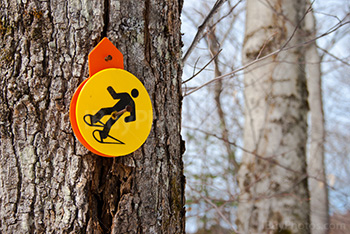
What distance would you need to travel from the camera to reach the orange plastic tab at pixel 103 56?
83 cm

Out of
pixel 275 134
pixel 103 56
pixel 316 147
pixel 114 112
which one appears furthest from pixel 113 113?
pixel 316 147

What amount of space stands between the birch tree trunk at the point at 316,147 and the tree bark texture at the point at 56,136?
2.72m

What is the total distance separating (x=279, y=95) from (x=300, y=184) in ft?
2.91

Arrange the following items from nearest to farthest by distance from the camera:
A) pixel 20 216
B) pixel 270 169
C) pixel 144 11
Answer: pixel 20 216 → pixel 144 11 → pixel 270 169

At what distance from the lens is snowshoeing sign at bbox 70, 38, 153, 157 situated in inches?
30.9

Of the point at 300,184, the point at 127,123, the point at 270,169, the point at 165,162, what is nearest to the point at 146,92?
the point at 127,123

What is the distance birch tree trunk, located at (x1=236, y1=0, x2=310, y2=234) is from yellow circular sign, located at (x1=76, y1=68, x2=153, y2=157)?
207cm

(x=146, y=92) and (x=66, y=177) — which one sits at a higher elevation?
(x=146, y=92)

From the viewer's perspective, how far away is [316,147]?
377cm

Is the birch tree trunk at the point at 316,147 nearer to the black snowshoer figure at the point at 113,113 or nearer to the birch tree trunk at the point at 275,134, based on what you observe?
the birch tree trunk at the point at 275,134

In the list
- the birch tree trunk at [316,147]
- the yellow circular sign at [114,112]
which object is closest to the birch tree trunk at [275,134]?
the birch tree trunk at [316,147]

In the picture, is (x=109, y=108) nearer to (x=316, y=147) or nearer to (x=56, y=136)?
(x=56, y=136)

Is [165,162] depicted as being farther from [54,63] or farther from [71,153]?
[54,63]

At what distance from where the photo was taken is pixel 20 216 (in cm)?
81
